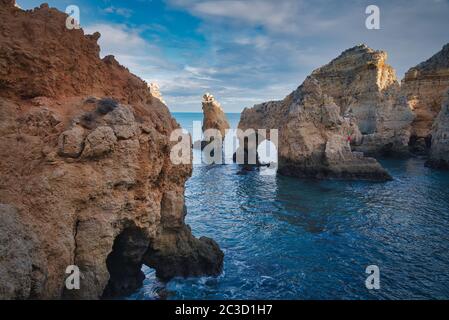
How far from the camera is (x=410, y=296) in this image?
42.6ft

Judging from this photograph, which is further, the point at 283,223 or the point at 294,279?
the point at 283,223

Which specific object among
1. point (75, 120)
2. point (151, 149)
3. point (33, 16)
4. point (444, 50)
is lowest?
point (151, 149)

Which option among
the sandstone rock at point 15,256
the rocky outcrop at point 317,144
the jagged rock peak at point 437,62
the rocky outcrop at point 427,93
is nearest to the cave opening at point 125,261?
the sandstone rock at point 15,256

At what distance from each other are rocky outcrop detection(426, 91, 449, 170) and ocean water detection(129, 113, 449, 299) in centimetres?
756

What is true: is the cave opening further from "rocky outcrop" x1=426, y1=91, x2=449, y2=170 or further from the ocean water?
"rocky outcrop" x1=426, y1=91, x2=449, y2=170

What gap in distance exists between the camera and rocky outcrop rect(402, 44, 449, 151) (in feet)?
188

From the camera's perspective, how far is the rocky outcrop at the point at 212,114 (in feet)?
210

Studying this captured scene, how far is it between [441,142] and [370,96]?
18222 mm

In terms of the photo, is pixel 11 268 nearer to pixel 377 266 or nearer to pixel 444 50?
pixel 377 266

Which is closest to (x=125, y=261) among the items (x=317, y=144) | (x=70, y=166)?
(x=70, y=166)

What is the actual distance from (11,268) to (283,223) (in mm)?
17955

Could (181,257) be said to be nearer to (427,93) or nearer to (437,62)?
(427,93)

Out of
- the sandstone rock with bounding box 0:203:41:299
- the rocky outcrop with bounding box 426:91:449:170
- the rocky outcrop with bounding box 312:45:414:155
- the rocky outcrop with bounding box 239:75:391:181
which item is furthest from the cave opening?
the rocky outcrop with bounding box 312:45:414:155
